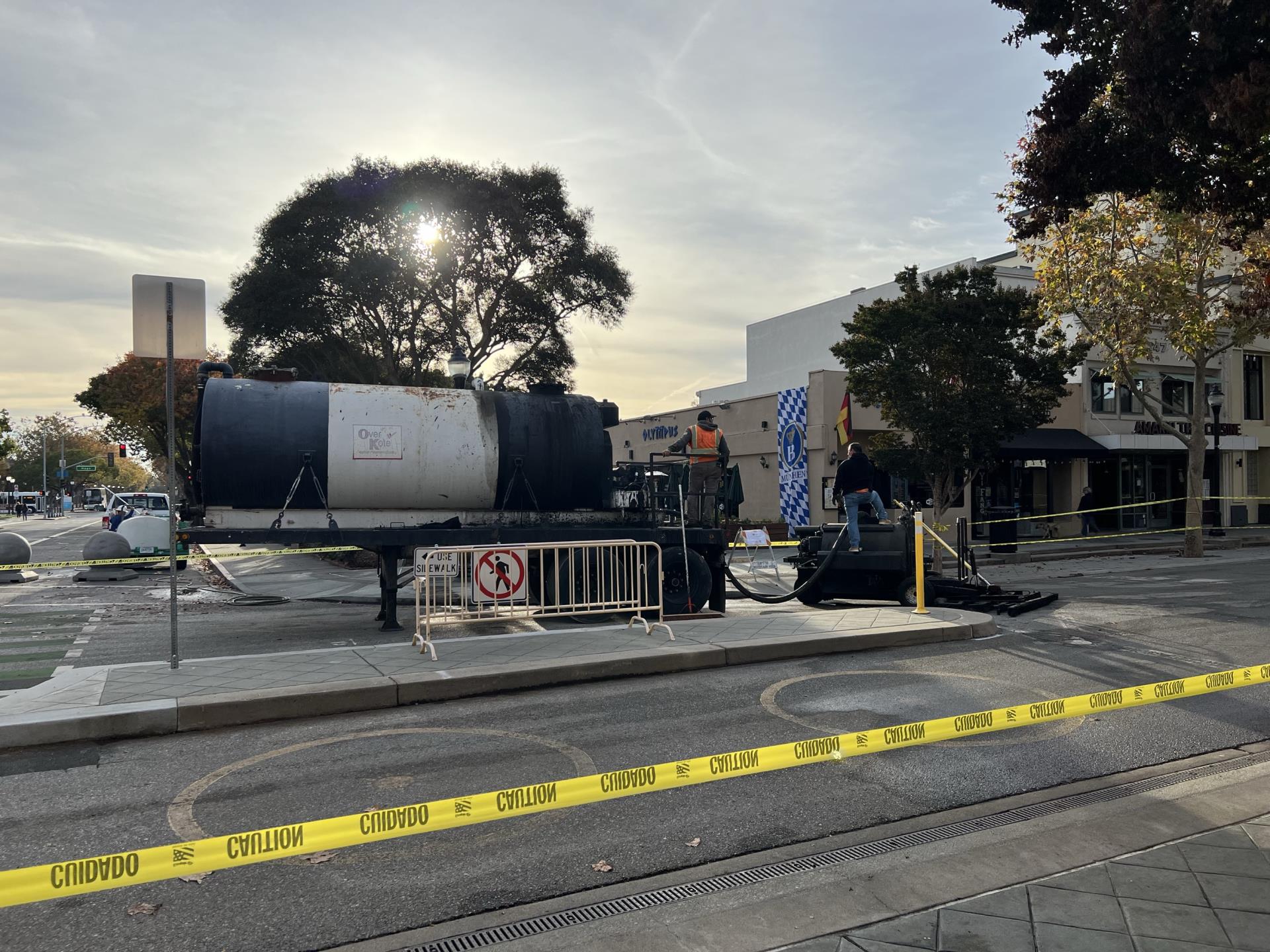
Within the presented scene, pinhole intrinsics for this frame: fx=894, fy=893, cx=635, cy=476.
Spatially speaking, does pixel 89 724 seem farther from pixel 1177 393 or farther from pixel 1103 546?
pixel 1177 393

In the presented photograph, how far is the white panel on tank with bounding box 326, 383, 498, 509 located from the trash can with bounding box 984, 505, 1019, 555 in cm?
1618

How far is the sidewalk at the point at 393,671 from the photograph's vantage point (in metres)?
6.53

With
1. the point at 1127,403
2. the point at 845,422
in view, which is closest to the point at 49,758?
the point at 845,422

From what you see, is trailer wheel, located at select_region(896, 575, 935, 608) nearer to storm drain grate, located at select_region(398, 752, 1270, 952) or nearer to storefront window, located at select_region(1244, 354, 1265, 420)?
storm drain grate, located at select_region(398, 752, 1270, 952)

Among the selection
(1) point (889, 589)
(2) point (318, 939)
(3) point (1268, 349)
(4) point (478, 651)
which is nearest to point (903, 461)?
(1) point (889, 589)

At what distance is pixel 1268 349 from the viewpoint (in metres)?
36.7

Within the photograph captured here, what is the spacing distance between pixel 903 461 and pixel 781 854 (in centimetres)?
1952

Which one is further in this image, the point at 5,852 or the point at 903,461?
the point at 903,461

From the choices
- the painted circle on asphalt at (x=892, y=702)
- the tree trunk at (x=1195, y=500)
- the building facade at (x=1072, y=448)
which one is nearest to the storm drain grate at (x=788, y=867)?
the painted circle on asphalt at (x=892, y=702)

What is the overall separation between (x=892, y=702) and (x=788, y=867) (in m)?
3.21

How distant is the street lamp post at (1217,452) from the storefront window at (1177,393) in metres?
1.22

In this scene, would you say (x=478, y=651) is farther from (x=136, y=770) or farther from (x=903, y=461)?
(x=903, y=461)

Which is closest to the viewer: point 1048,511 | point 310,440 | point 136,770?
point 136,770

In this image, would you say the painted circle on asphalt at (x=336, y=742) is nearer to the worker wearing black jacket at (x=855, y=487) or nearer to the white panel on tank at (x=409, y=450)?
the white panel on tank at (x=409, y=450)
